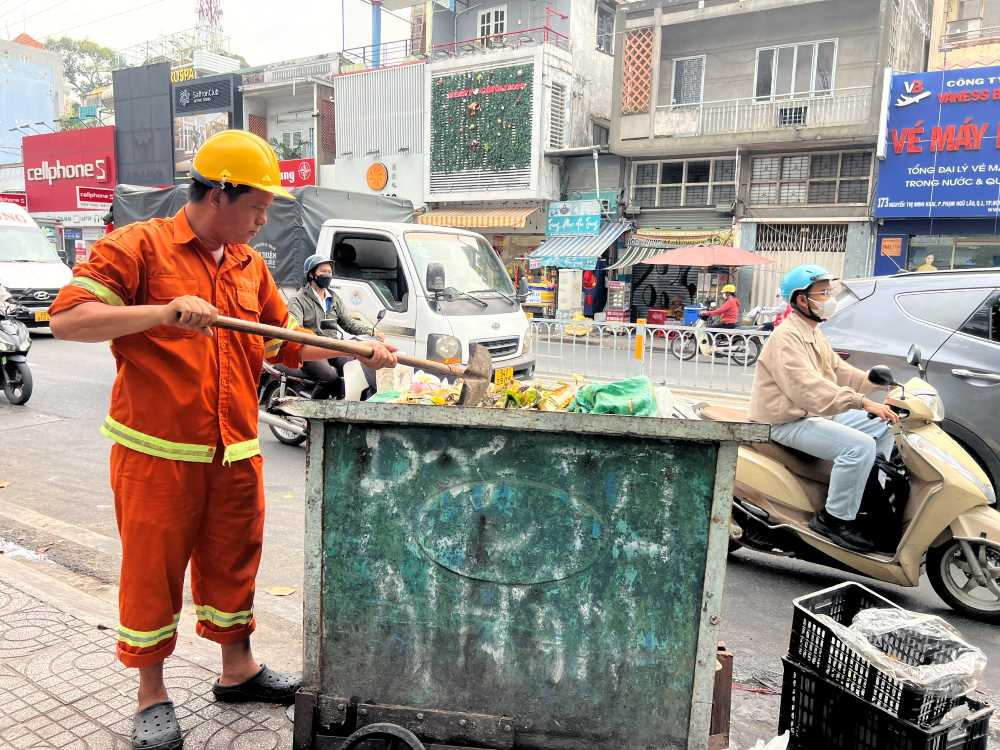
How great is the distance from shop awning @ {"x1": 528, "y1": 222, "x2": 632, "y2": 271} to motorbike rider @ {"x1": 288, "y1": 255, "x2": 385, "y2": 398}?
14.3 meters

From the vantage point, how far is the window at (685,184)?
1950cm

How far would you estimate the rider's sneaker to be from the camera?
376cm

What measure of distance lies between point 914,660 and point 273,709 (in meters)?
2.05

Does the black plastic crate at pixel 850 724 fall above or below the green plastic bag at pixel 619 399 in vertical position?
below

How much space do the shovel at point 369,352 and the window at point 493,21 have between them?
78.3 feet

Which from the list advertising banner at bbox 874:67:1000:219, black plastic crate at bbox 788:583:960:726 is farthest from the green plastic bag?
advertising banner at bbox 874:67:1000:219

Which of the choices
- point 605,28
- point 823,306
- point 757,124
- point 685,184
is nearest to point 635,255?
point 685,184

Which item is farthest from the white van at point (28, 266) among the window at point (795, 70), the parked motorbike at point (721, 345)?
the window at point (795, 70)

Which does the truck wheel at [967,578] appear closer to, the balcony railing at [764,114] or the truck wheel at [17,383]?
the truck wheel at [17,383]

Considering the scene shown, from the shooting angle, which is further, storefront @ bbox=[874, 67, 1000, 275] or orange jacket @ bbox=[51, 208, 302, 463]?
storefront @ bbox=[874, 67, 1000, 275]

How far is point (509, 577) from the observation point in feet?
6.48

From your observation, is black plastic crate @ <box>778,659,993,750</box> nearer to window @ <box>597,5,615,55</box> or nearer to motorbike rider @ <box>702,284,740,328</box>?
motorbike rider @ <box>702,284,740,328</box>

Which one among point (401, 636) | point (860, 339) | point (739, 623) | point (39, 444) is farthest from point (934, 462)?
point (39, 444)

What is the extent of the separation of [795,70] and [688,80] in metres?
2.70
